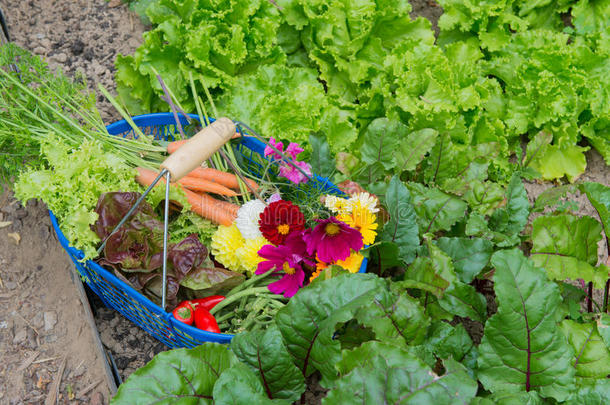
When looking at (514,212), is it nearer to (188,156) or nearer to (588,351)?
(588,351)

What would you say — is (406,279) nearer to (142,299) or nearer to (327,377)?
(327,377)

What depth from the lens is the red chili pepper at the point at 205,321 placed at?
1792mm

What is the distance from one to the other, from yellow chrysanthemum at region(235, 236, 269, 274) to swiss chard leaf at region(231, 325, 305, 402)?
34cm

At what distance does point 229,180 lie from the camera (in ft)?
7.28

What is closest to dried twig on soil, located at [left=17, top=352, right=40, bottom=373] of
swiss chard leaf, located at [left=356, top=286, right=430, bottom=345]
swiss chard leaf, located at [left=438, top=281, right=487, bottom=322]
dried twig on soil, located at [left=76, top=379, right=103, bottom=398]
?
dried twig on soil, located at [left=76, top=379, right=103, bottom=398]

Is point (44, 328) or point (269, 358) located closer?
point (269, 358)

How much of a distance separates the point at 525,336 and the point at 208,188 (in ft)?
4.04

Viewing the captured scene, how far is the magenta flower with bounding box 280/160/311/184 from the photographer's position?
6.86ft

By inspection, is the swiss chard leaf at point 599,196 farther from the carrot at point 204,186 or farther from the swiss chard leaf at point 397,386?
the carrot at point 204,186

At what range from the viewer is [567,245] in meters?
1.93

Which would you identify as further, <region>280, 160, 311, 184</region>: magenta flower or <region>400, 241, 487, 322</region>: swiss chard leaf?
<region>280, 160, 311, 184</region>: magenta flower

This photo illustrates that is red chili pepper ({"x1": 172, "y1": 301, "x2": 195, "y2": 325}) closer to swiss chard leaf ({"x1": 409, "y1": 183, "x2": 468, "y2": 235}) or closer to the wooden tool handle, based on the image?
the wooden tool handle

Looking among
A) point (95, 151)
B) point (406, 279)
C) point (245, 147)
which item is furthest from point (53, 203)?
point (406, 279)

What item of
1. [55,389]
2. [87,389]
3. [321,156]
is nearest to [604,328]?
[321,156]
